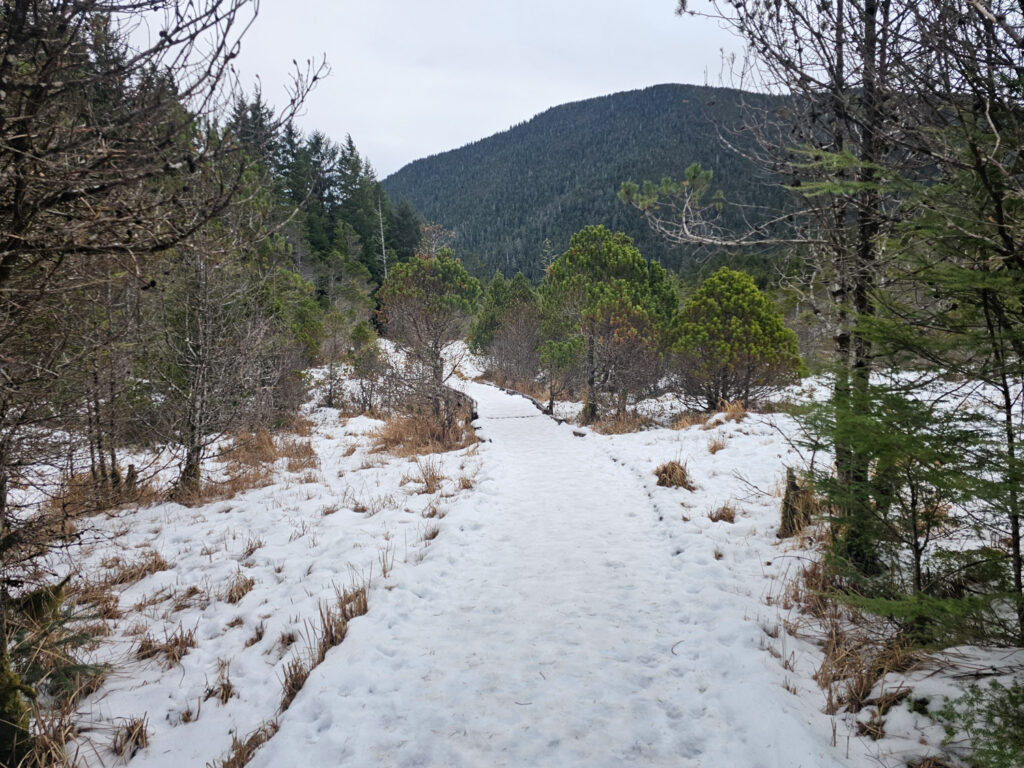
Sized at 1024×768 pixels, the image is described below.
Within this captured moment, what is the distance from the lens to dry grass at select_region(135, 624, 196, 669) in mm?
3290

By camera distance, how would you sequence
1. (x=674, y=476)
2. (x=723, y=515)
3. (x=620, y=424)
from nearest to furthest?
(x=723, y=515)
(x=674, y=476)
(x=620, y=424)

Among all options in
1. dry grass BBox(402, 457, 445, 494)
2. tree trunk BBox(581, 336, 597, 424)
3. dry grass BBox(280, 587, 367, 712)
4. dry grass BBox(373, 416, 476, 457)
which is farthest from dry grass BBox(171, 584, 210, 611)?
tree trunk BBox(581, 336, 597, 424)

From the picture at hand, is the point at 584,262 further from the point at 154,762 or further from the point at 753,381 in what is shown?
the point at 154,762

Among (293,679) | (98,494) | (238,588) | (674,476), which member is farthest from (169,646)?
(674,476)

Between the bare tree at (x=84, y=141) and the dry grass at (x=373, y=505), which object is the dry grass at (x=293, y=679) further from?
the dry grass at (x=373, y=505)

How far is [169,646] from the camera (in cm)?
336

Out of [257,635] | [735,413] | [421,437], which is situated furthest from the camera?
[421,437]

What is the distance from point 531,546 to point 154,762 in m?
3.32

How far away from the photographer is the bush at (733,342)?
1120 centimetres

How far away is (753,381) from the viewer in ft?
38.3

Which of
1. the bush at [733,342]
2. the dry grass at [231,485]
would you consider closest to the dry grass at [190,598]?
the dry grass at [231,485]

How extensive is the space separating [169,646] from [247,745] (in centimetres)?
142

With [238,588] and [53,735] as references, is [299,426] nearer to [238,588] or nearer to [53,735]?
[238,588]

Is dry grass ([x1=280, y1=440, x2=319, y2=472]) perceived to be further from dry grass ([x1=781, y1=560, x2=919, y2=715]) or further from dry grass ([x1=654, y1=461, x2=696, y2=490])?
dry grass ([x1=781, y1=560, x2=919, y2=715])
